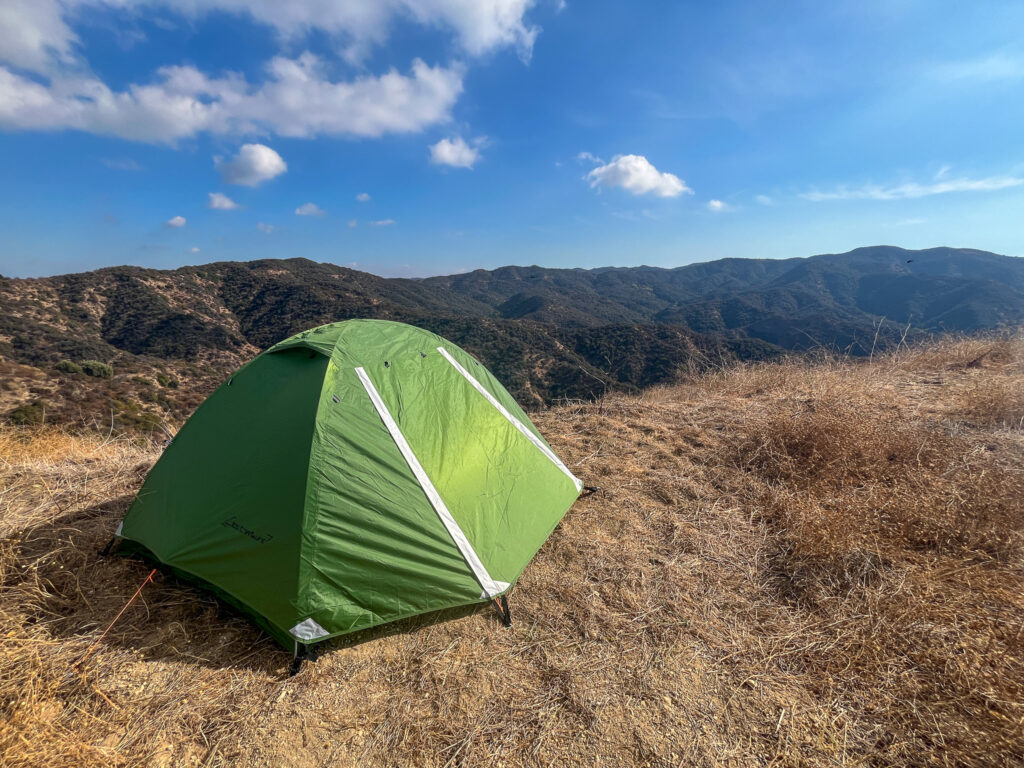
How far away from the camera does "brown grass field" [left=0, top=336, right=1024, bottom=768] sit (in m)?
2.13

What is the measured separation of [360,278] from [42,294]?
172ft

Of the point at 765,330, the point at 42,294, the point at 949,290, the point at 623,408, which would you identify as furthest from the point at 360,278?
the point at 949,290

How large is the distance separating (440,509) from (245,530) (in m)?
1.45

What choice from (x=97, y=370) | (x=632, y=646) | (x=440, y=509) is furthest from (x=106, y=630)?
(x=97, y=370)

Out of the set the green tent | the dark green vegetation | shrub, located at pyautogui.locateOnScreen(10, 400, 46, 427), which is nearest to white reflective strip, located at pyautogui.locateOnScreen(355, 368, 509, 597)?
the green tent

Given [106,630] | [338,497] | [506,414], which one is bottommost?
[106,630]

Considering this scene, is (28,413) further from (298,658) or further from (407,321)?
(407,321)

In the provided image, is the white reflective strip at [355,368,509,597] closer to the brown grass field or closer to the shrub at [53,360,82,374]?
the brown grass field

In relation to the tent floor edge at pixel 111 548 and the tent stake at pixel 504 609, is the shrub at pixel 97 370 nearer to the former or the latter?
the tent floor edge at pixel 111 548

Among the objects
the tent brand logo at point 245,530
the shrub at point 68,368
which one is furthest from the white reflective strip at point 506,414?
the shrub at point 68,368

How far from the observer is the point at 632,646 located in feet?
9.06

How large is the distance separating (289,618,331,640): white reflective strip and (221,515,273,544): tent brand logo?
0.65m

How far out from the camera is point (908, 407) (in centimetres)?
613

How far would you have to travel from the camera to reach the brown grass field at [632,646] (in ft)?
7.00
